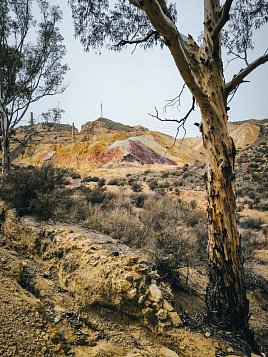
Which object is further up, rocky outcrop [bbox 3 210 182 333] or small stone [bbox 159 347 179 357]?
A: rocky outcrop [bbox 3 210 182 333]

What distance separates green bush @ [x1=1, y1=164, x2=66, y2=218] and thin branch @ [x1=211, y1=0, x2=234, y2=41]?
3.92 meters

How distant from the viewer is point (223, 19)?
130 inches

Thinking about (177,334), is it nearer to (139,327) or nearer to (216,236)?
(139,327)

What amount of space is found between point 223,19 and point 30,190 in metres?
4.63

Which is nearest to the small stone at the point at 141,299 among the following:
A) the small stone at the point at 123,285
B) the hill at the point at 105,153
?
the small stone at the point at 123,285

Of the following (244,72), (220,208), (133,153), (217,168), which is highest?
(133,153)

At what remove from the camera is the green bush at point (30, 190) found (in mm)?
5254

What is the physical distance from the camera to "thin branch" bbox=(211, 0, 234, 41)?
3238 mm

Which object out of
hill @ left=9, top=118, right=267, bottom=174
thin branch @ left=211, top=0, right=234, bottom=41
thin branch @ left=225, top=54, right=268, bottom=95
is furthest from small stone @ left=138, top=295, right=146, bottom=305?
hill @ left=9, top=118, right=267, bottom=174

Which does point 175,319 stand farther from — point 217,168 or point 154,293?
point 217,168

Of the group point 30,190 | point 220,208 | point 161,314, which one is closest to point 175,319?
point 161,314

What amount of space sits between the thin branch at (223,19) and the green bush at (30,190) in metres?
3.92

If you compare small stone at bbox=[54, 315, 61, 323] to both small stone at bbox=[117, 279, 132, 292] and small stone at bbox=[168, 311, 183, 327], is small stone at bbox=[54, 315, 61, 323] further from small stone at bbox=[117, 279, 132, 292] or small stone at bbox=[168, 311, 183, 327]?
small stone at bbox=[168, 311, 183, 327]

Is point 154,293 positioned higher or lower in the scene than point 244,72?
lower
